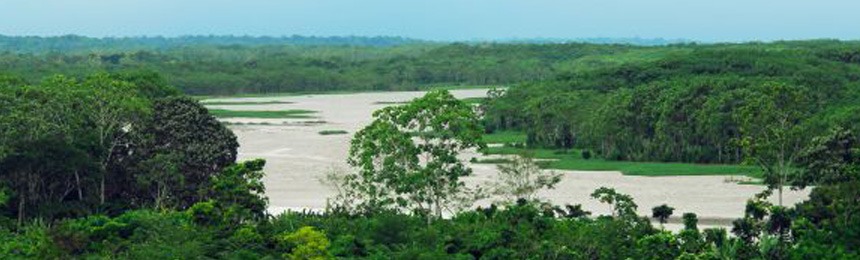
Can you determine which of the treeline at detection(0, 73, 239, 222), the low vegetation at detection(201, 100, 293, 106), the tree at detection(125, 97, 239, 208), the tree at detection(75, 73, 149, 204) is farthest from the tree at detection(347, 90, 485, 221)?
the low vegetation at detection(201, 100, 293, 106)

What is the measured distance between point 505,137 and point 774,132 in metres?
40.7

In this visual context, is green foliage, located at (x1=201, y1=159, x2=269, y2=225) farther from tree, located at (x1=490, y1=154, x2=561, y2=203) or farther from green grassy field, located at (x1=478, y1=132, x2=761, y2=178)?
green grassy field, located at (x1=478, y1=132, x2=761, y2=178)

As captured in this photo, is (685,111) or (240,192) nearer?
(240,192)

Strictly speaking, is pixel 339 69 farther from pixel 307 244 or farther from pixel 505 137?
pixel 307 244

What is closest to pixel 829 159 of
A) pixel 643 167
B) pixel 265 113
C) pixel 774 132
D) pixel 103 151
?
pixel 774 132

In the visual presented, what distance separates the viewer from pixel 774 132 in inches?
1813

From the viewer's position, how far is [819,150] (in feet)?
147

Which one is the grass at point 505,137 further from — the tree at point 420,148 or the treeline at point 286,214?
the tree at point 420,148

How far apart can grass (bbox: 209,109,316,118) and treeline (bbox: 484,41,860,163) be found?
17.4 m

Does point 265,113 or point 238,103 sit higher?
point 265,113

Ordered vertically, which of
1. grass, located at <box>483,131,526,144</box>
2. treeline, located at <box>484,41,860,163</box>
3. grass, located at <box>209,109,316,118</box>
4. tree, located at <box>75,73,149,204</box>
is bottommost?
grass, located at <box>209,109,316,118</box>

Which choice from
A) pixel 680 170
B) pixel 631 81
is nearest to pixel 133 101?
pixel 680 170

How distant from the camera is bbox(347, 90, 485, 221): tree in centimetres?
3978

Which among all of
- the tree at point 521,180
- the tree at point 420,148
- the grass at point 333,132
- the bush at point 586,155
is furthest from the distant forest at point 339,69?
the tree at point 420,148
